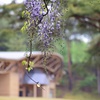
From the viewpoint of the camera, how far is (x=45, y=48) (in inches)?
112

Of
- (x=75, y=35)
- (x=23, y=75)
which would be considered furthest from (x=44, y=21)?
(x=75, y=35)

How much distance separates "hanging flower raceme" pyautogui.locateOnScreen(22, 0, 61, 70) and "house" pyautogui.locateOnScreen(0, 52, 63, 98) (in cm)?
801

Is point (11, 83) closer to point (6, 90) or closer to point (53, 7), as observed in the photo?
point (6, 90)

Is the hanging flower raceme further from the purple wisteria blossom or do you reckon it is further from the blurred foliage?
the blurred foliage

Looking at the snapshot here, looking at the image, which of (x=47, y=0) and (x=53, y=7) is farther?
(x=53, y=7)

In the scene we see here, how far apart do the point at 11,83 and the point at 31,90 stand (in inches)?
93.3

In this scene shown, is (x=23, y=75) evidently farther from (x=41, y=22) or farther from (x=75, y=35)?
(x=41, y=22)

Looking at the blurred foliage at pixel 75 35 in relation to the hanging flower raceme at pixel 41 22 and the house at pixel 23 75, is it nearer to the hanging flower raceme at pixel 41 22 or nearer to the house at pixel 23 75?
the house at pixel 23 75

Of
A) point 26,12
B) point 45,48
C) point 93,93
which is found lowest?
point 93,93

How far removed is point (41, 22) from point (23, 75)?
11.2 metres

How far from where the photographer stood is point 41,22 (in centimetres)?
288

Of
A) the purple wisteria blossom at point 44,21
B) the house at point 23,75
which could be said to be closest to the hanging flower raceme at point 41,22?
the purple wisteria blossom at point 44,21

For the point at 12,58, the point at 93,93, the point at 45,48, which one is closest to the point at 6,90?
the point at 12,58

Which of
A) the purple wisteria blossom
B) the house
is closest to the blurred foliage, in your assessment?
the house
